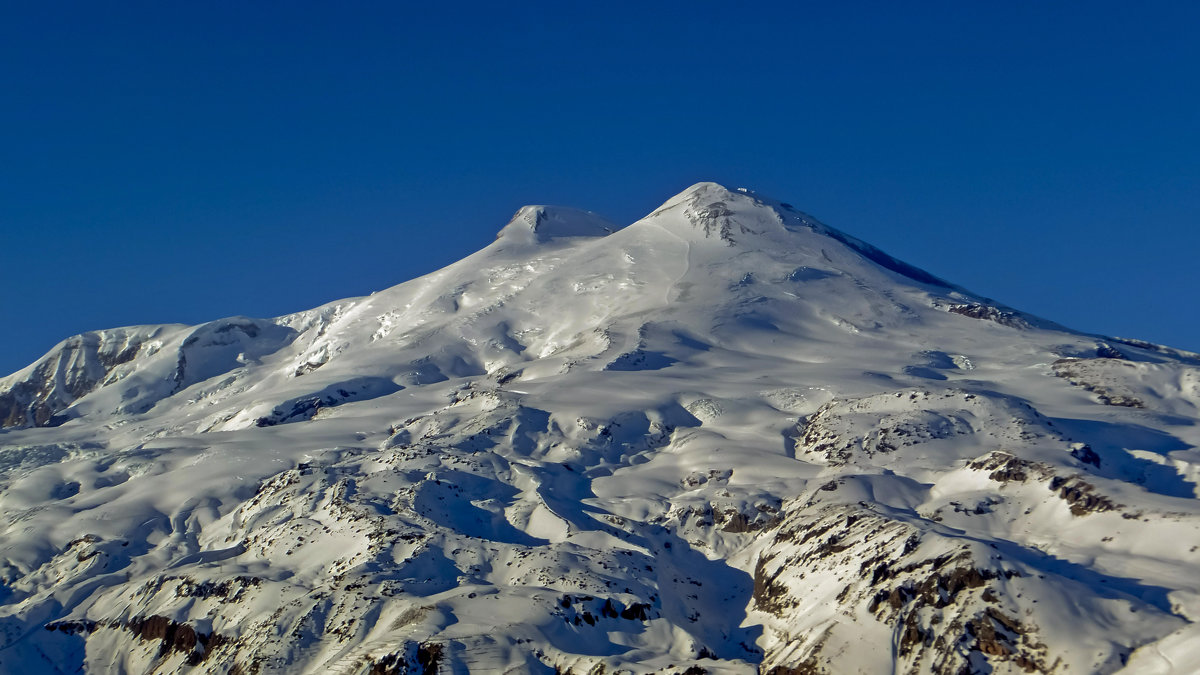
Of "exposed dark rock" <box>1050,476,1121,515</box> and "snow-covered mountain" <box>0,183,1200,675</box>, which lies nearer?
"snow-covered mountain" <box>0,183,1200,675</box>

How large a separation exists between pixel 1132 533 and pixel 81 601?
116317mm

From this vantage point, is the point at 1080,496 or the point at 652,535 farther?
the point at 652,535

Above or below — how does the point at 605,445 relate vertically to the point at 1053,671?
above

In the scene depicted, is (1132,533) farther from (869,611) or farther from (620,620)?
(620,620)

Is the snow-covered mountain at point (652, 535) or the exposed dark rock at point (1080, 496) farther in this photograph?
the exposed dark rock at point (1080, 496)

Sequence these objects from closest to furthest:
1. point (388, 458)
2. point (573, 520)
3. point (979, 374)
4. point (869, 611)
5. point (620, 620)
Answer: point (869, 611) → point (620, 620) → point (573, 520) → point (388, 458) → point (979, 374)

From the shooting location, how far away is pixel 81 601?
133750 mm

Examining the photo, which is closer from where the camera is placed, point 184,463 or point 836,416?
point 836,416

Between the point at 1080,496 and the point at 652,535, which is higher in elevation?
the point at 1080,496

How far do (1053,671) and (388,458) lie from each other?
96078 millimetres

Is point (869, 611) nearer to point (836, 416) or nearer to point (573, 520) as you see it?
point (573, 520)

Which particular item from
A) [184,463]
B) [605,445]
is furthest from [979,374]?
[184,463]

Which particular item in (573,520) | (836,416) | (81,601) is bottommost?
(81,601)

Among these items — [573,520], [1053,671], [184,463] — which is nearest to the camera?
[1053,671]
